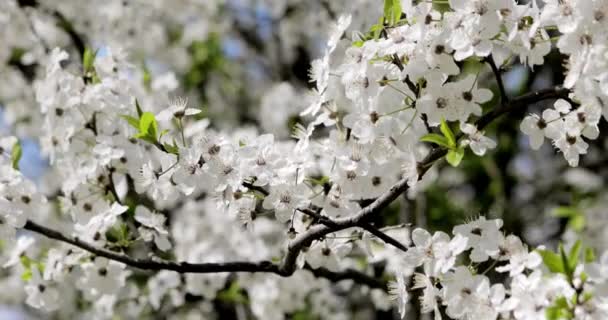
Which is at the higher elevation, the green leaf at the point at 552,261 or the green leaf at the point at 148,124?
the green leaf at the point at 148,124

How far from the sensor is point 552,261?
2305 millimetres

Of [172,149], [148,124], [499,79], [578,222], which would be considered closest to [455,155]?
[499,79]

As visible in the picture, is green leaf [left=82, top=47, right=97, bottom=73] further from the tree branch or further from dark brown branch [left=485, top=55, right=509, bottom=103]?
dark brown branch [left=485, top=55, right=509, bottom=103]

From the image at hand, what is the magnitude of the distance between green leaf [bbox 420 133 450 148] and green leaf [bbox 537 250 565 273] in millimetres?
398

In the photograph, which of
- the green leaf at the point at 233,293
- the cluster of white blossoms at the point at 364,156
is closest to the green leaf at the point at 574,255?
the cluster of white blossoms at the point at 364,156

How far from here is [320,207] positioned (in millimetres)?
2770

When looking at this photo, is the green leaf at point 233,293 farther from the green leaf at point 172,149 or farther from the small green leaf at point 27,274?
the green leaf at point 172,149

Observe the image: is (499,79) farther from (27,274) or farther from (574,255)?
(27,274)

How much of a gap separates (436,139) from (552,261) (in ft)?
1.50

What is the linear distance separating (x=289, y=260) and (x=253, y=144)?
1.39 feet

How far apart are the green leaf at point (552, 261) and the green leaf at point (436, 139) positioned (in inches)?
15.7

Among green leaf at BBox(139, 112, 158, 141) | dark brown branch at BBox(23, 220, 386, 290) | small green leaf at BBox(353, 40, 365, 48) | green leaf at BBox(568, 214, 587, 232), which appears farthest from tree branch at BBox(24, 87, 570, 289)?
green leaf at BBox(568, 214, 587, 232)

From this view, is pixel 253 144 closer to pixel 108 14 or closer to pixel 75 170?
pixel 75 170

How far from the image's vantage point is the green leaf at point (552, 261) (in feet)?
7.55
